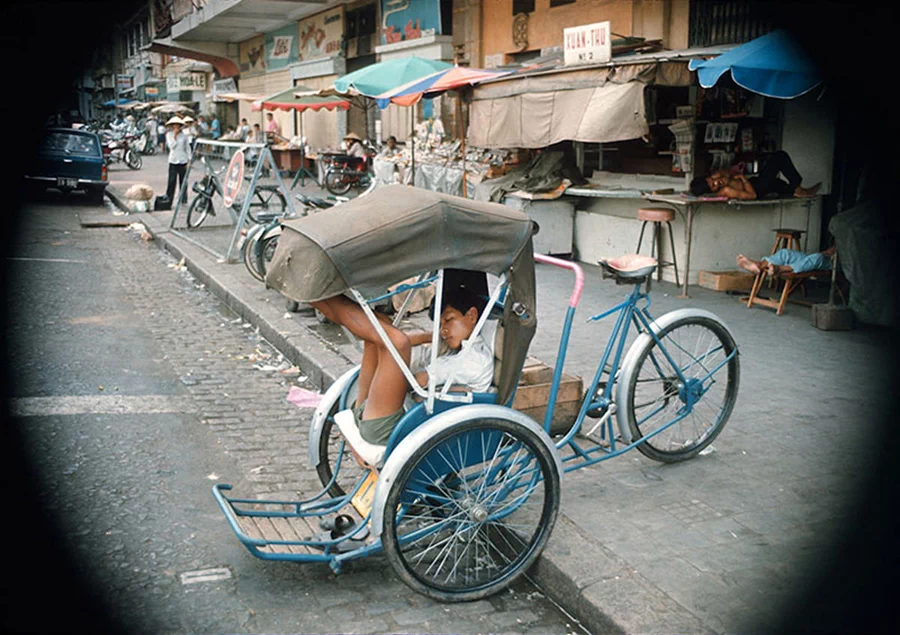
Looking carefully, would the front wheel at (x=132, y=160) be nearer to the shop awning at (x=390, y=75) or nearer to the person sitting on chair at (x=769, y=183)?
the shop awning at (x=390, y=75)

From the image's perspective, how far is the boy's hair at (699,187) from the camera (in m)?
9.28

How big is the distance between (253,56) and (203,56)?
3.48m

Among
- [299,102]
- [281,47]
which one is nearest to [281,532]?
[299,102]

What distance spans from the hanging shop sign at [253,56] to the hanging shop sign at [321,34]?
4795 millimetres

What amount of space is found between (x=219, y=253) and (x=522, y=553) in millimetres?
9500

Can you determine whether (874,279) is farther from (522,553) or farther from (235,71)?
(235,71)

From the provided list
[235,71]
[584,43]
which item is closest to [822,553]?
[584,43]

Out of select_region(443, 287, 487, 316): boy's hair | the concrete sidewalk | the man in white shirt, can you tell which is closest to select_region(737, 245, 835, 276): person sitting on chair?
the concrete sidewalk

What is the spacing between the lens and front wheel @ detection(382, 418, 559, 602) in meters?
3.37

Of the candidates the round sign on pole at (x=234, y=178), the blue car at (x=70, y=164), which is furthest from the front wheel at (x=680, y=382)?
the blue car at (x=70, y=164)

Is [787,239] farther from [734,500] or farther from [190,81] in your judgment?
[190,81]

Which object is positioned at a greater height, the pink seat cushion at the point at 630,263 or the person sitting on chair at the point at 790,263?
the pink seat cushion at the point at 630,263

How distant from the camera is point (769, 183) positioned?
360 inches

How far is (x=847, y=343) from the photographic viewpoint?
7078mm
